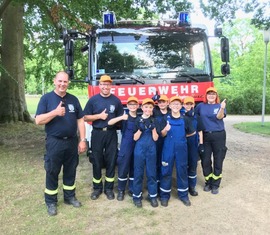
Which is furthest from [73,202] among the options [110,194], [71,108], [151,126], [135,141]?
[151,126]

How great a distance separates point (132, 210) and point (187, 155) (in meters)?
1.15

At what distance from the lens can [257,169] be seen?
24.0 ft

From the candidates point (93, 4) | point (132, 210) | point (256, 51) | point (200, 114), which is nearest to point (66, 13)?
point (93, 4)

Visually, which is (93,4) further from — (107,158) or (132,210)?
(132,210)

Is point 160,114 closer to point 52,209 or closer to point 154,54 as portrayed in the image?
point 154,54

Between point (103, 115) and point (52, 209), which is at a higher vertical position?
point (103, 115)

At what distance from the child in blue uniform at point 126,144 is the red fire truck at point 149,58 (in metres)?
0.81

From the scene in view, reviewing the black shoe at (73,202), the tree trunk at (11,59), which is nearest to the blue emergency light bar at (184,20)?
the black shoe at (73,202)

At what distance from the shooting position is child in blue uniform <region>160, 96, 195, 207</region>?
5.03 metres

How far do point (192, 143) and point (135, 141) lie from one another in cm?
88

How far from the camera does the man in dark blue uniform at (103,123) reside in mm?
5102

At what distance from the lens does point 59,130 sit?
4.61 metres

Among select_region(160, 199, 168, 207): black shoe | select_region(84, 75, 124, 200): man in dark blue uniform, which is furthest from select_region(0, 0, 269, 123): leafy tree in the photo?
select_region(160, 199, 168, 207): black shoe

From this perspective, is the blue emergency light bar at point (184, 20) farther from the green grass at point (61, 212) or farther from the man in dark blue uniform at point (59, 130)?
the green grass at point (61, 212)
